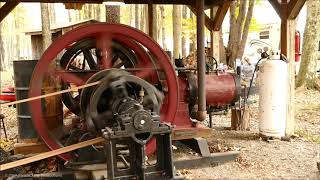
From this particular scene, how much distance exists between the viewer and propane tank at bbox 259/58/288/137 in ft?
17.8

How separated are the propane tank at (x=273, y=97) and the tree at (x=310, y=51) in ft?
16.7

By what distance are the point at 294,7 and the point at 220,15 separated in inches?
80.3

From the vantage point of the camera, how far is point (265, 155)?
16.2 ft

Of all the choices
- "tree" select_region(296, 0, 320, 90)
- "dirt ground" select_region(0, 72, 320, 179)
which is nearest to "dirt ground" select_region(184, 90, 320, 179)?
"dirt ground" select_region(0, 72, 320, 179)

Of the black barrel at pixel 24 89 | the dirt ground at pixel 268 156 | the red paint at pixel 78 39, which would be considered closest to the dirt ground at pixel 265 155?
the dirt ground at pixel 268 156

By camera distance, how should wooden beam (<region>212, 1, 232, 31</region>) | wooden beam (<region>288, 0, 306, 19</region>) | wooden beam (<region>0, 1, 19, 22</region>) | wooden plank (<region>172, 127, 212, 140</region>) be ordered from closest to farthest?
wooden plank (<region>172, 127, 212, 140</region>) < wooden beam (<region>288, 0, 306, 19</region>) < wooden beam (<region>0, 1, 19, 22</region>) < wooden beam (<region>212, 1, 232, 31</region>)

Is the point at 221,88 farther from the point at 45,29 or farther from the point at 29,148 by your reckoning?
the point at 45,29

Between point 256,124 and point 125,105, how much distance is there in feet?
13.5

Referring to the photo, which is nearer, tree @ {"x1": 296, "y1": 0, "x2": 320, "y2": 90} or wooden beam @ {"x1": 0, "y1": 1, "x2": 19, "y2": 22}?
wooden beam @ {"x1": 0, "y1": 1, "x2": 19, "y2": 22}

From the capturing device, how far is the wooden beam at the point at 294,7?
5.31 m

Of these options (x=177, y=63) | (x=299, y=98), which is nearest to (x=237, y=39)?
(x=299, y=98)

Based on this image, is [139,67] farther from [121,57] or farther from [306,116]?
[306,116]

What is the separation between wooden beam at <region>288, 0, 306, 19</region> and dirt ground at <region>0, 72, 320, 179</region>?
1880 millimetres

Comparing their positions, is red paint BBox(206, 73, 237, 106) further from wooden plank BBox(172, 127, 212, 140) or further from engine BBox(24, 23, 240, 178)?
wooden plank BBox(172, 127, 212, 140)
